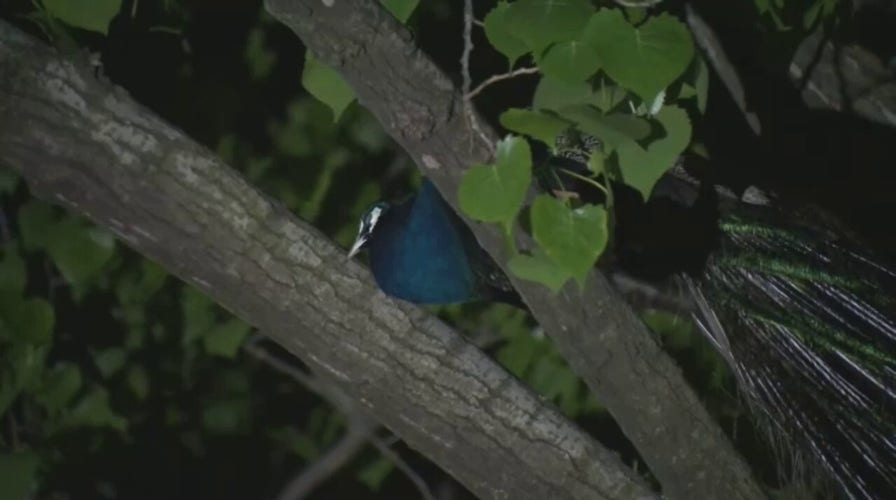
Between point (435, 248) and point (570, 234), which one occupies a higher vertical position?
point (570, 234)

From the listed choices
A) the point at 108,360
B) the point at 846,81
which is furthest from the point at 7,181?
the point at 846,81

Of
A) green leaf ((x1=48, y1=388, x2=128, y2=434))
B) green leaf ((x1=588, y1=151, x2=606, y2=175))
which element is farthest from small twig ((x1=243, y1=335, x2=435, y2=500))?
green leaf ((x1=588, y1=151, x2=606, y2=175))

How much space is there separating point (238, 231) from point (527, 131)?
45 cm

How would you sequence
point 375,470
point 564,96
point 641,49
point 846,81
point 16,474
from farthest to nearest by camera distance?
point 375,470, point 846,81, point 16,474, point 564,96, point 641,49

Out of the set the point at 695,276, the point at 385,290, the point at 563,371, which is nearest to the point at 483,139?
the point at 385,290

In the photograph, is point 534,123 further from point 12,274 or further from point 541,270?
point 12,274

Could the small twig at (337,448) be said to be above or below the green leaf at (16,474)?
below

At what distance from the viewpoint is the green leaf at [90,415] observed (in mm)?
2031

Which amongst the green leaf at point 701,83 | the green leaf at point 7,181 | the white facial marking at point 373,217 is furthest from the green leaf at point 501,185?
the green leaf at point 7,181

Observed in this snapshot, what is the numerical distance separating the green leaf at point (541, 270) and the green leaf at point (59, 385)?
1217 millimetres

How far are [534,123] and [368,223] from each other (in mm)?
637

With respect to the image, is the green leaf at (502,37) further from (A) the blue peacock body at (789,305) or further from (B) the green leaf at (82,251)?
(B) the green leaf at (82,251)

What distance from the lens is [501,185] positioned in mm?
897

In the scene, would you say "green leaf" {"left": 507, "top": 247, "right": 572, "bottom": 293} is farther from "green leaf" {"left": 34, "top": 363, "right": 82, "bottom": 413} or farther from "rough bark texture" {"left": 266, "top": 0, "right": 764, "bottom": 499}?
"green leaf" {"left": 34, "top": 363, "right": 82, "bottom": 413}
